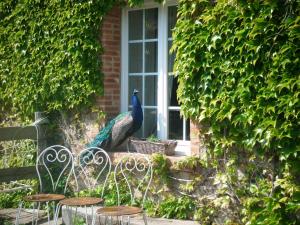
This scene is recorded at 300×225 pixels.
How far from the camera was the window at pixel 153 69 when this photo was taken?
5.66 meters

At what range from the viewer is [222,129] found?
15.4ft

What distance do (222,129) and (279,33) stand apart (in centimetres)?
110

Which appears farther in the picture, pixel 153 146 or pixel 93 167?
pixel 93 167

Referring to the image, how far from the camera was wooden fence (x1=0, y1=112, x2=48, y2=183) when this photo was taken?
19.4ft

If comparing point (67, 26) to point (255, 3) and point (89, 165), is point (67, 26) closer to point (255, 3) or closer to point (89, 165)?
point (89, 165)

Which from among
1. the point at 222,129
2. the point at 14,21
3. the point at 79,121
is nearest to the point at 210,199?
the point at 222,129

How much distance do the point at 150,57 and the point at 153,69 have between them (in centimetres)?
16

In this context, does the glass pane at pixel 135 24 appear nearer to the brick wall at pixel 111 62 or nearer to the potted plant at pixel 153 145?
the brick wall at pixel 111 62

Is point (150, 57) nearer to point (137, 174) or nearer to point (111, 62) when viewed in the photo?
point (111, 62)

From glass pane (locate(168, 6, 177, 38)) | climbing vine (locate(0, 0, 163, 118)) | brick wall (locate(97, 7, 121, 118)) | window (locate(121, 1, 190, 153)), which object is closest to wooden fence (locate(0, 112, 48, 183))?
climbing vine (locate(0, 0, 163, 118))

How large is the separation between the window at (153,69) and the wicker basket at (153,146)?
0.73 ft

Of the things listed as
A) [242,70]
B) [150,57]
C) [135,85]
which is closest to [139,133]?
[135,85]

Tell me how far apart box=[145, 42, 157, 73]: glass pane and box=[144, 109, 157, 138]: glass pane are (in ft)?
1.67

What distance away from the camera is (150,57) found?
5.94m
